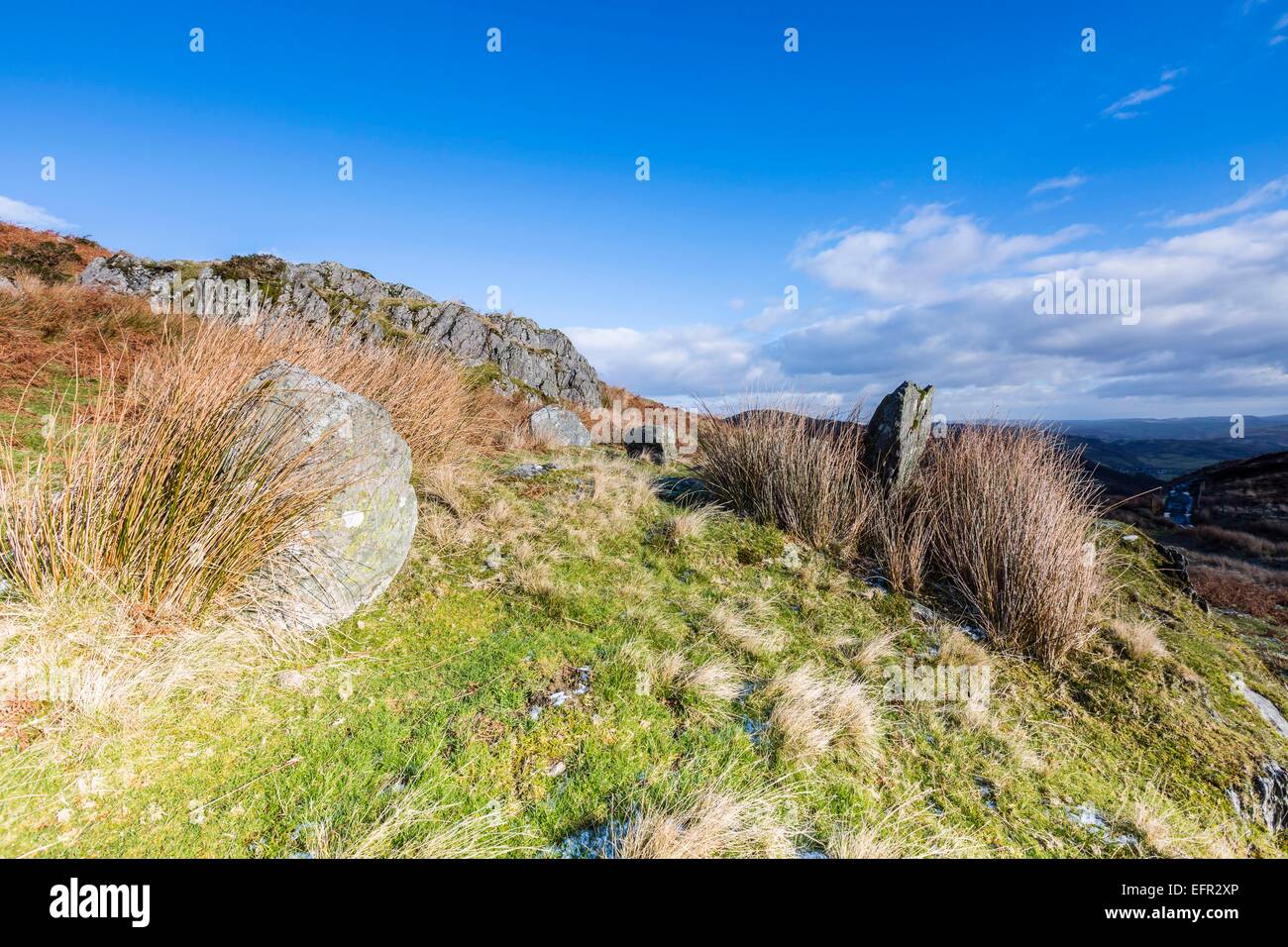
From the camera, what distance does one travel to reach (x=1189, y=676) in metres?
3.85

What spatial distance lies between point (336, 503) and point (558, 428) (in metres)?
8.67

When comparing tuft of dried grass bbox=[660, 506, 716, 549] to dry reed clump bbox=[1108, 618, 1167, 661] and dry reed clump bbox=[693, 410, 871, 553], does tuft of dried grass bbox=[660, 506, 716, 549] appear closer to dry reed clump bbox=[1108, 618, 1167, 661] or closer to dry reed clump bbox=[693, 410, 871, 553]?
dry reed clump bbox=[693, 410, 871, 553]

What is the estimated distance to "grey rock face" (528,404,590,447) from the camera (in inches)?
446

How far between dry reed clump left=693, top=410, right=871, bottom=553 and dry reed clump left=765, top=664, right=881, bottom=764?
2.72 metres

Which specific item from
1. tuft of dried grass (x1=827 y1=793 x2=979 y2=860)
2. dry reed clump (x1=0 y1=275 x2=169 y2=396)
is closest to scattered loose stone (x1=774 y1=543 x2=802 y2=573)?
tuft of dried grass (x1=827 y1=793 x2=979 y2=860)

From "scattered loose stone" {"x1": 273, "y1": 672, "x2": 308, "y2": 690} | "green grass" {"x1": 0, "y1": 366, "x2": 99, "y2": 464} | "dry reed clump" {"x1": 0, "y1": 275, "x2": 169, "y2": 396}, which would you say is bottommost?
"scattered loose stone" {"x1": 273, "y1": 672, "x2": 308, "y2": 690}

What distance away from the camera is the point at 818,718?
2.88 meters

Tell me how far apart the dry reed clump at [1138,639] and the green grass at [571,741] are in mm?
115

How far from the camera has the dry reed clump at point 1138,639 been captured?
400cm
